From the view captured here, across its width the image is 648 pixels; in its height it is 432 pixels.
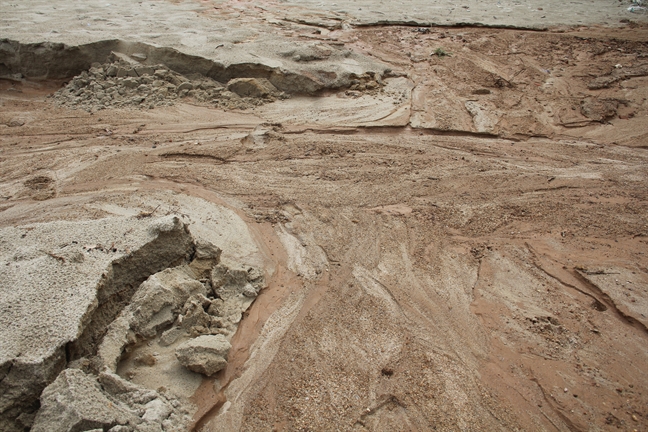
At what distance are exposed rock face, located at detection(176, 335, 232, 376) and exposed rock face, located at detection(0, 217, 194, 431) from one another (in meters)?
0.57

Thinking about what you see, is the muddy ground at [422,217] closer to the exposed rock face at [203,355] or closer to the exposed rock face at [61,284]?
the exposed rock face at [203,355]

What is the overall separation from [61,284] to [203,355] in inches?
40.6

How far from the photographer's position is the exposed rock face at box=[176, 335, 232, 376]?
2.88 meters

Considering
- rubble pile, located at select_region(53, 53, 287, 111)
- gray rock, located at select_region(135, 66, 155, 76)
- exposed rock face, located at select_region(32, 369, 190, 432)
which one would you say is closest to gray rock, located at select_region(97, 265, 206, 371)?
exposed rock face, located at select_region(32, 369, 190, 432)

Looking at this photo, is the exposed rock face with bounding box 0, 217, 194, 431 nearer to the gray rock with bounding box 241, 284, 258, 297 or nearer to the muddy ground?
the gray rock with bounding box 241, 284, 258, 297

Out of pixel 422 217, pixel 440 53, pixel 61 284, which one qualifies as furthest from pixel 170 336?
pixel 440 53

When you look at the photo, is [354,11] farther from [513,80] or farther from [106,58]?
[106,58]

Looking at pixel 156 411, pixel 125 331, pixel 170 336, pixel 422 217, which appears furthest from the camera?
pixel 422 217

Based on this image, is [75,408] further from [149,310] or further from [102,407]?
[149,310]

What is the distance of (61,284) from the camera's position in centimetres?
279

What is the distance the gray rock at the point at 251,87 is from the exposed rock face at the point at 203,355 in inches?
179

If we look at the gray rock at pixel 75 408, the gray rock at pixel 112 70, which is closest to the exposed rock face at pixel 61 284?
the gray rock at pixel 75 408

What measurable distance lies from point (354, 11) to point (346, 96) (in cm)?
381

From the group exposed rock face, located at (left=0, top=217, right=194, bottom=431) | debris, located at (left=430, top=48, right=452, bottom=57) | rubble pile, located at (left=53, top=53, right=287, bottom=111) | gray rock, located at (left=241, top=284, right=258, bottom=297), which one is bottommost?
gray rock, located at (left=241, top=284, right=258, bottom=297)
